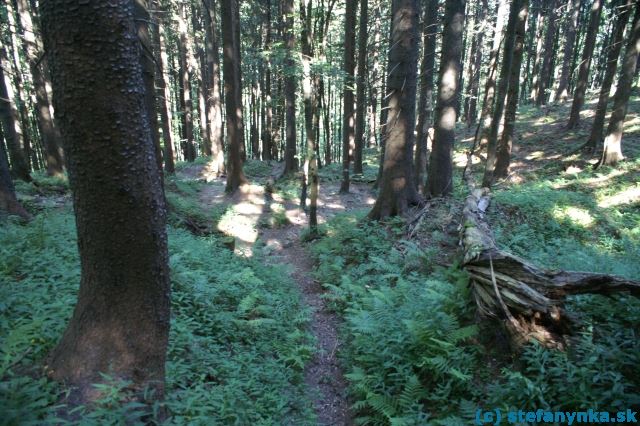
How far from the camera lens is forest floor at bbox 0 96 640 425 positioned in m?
3.15

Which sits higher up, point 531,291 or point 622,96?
point 622,96

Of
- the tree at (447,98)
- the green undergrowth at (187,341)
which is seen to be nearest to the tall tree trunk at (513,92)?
the tree at (447,98)

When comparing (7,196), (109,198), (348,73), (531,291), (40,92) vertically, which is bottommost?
(531,291)

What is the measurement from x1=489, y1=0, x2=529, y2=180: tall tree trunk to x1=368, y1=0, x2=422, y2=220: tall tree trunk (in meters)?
5.43

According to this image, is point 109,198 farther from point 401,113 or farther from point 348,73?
point 348,73

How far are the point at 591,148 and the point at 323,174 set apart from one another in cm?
1443

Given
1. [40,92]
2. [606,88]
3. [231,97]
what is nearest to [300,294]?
[231,97]

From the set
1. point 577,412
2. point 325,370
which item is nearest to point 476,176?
point 325,370

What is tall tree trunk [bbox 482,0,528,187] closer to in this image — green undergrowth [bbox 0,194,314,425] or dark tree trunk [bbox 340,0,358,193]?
dark tree trunk [bbox 340,0,358,193]

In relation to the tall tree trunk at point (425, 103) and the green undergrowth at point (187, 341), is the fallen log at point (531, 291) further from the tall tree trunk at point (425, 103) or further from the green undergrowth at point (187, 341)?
the tall tree trunk at point (425, 103)

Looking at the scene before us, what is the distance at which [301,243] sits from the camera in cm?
1263

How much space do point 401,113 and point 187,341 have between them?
27.9 ft

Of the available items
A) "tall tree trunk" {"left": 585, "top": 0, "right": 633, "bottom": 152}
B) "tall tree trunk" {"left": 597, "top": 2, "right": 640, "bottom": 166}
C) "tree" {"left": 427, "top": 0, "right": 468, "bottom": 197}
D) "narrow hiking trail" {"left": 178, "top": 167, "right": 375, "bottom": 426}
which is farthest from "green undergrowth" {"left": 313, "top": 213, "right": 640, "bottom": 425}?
"tall tree trunk" {"left": 585, "top": 0, "right": 633, "bottom": 152}

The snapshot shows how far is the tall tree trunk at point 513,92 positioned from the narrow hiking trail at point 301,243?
659 cm
